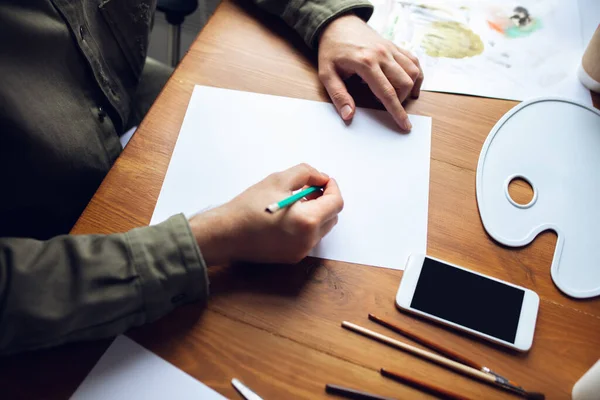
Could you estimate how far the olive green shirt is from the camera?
0.46m

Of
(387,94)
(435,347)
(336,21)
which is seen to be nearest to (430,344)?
(435,347)

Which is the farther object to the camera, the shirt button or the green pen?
the shirt button

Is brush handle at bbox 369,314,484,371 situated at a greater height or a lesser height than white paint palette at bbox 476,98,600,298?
lesser

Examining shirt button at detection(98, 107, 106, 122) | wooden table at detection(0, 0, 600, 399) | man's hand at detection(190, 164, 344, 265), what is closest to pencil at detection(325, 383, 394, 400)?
wooden table at detection(0, 0, 600, 399)

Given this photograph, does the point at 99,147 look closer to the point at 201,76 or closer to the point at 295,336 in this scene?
the point at 201,76

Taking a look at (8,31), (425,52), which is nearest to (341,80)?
(425,52)

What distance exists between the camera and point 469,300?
0.52 m

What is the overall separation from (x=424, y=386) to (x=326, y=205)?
8.3 inches

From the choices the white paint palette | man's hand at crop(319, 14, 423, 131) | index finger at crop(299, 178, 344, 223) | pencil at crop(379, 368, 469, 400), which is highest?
man's hand at crop(319, 14, 423, 131)

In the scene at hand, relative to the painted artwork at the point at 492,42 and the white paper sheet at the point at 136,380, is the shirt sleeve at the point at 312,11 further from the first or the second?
the white paper sheet at the point at 136,380

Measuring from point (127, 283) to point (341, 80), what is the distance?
39 cm

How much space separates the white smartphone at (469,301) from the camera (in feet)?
1.64

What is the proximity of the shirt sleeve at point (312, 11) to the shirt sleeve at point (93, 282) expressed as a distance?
356 millimetres

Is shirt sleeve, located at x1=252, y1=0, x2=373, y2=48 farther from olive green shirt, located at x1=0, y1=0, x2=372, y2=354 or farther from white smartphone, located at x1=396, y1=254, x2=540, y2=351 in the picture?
white smartphone, located at x1=396, y1=254, x2=540, y2=351
